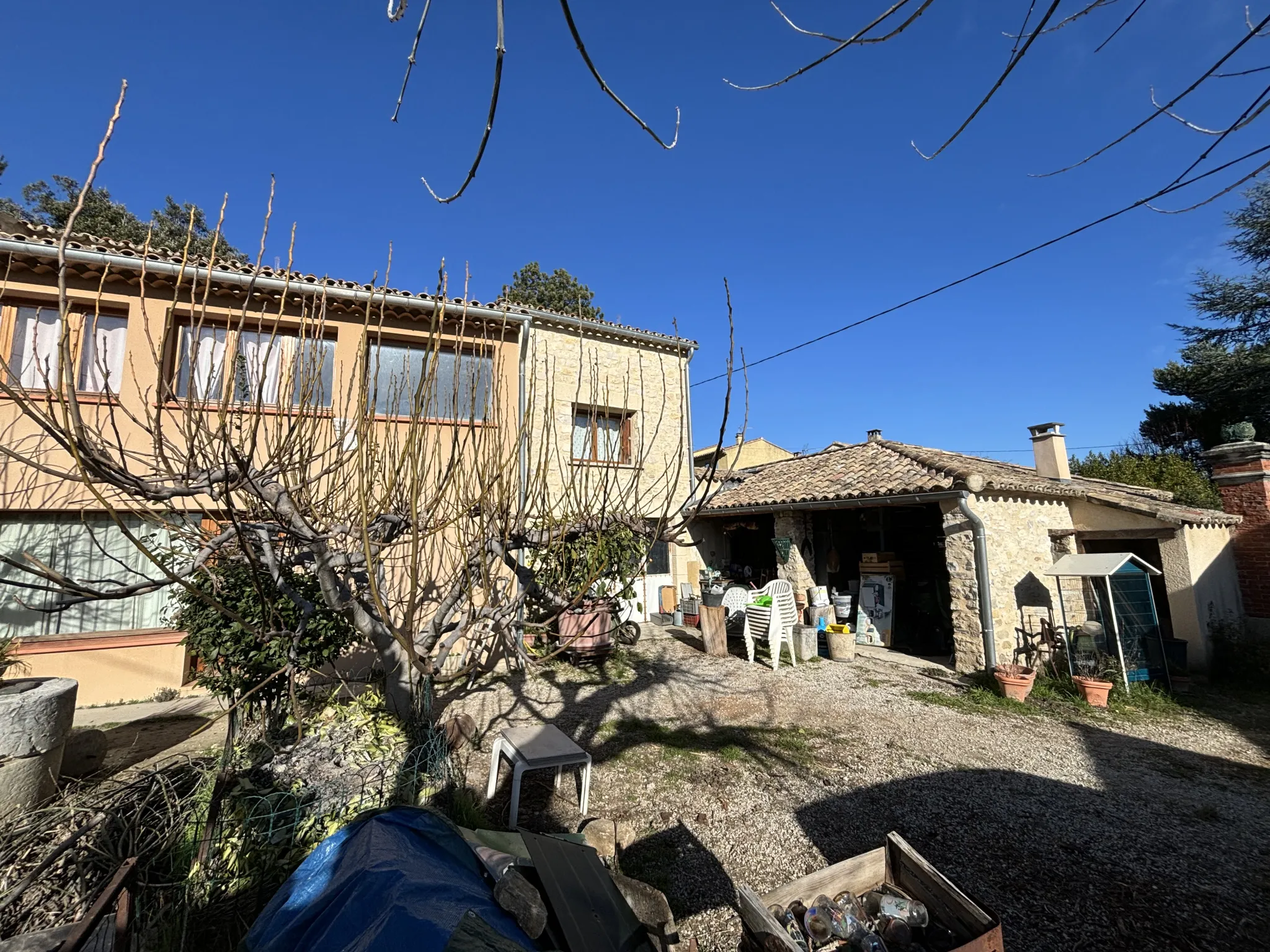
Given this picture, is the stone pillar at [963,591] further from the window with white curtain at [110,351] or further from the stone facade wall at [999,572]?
the window with white curtain at [110,351]

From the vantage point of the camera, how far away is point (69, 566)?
6.68 meters

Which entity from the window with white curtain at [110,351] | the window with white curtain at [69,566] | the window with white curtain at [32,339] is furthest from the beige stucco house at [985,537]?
the window with white curtain at [32,339]

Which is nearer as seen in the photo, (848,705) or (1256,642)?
(848,705)

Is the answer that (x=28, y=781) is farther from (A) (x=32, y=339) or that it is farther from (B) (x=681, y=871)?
(A) (x=32, y=339)

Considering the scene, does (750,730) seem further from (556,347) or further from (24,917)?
(556,347)

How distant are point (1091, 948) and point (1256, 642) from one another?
830 cm

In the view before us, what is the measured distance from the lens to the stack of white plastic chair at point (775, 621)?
8945 millimetres

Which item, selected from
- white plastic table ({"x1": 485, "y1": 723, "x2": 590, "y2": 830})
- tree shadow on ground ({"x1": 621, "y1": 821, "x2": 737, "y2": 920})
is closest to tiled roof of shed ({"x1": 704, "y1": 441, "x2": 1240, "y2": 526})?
white plastic table ({"x1": 485, "y1": 723, "x2": 590, "y2": 830})

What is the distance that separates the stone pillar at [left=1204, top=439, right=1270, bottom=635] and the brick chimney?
6.04ft

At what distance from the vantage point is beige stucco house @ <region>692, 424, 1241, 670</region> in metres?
7.85

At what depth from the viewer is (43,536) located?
21.8ft

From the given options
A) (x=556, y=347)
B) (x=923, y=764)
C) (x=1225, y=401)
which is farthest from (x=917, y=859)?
(x=1225, y=401)

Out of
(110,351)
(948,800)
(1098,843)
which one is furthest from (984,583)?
(110,351)

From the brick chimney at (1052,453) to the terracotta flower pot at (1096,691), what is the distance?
12.7ft
